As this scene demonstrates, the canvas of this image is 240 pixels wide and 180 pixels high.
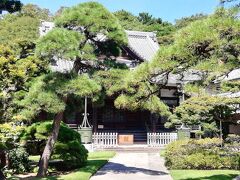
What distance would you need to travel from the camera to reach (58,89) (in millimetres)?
10773

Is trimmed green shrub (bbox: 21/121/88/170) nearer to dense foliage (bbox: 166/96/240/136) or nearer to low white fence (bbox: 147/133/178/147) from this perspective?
dense foliage (bbox: 166/96/240/136)

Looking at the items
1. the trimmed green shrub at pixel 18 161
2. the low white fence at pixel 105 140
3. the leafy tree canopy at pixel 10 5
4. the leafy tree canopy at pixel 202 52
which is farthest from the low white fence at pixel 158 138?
the leafy tree canopy at pixel 202 52

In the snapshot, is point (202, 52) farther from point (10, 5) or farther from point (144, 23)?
point (144, 23)

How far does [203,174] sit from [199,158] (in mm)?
1628

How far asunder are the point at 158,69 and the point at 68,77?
14.1 feet

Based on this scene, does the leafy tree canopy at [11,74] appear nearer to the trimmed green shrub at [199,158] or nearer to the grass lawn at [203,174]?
the grass lawn at [203,174]

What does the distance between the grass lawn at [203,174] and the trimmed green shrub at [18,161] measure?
525 cm

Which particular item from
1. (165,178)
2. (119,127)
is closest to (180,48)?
(165,178)

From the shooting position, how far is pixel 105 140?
76.1 ft

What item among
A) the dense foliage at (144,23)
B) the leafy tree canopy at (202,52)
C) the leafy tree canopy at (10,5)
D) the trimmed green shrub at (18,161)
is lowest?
the trimmed green shrub at (18,161)

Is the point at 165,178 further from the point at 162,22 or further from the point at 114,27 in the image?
Result: the point at 162,22

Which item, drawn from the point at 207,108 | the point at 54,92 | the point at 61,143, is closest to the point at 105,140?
the point at 207,108

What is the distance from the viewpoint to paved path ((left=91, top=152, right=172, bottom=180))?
Answer: 12.4 metres

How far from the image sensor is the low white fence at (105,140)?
22.8 meters
